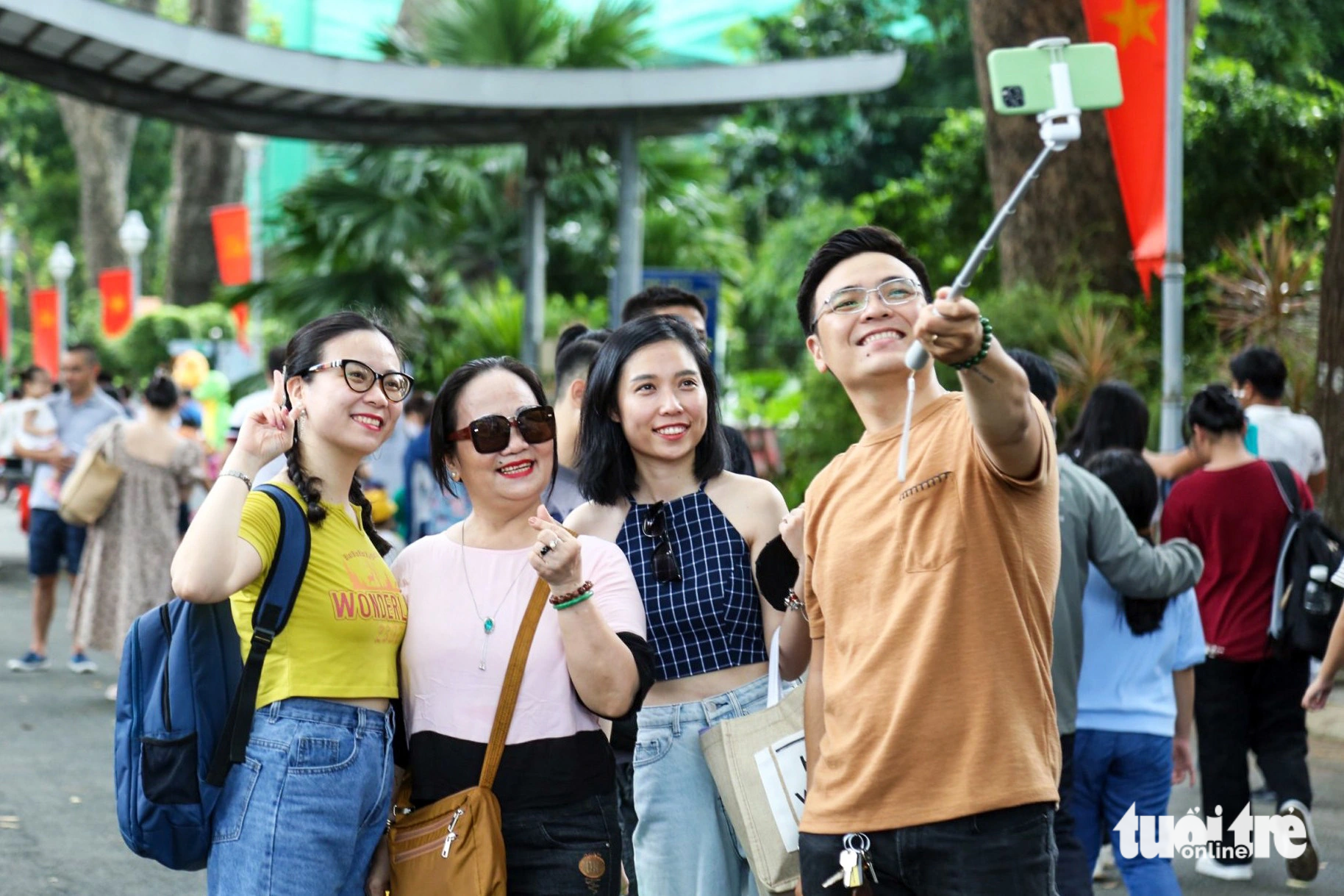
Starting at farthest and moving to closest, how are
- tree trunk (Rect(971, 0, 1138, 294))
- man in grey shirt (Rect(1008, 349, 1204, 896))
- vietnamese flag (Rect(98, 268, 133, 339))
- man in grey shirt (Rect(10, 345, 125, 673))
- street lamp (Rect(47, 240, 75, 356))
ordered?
vietnamese flag (Rect(98, 268, 133, 339)) → street lamp (Rect(47, 240, 75, 356)) → tree trunk (Rect(971, 0, 1138, 294)) → man in grey shirt (Rect(10, 345, 125, 673)) → man in grey shirt (Rect(1008, 349, 1204, 896))

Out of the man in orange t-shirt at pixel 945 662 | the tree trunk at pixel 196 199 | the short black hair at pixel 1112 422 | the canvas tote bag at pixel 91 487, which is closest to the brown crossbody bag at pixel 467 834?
the man in orange t-shirt at pixel 945 662

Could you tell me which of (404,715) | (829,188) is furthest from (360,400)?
(829,188)

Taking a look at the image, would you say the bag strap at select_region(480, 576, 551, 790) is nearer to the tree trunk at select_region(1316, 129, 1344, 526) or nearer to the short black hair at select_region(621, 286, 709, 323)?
the short black hair at select_region(621, 286, 709, 323)

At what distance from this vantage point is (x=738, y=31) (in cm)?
3159

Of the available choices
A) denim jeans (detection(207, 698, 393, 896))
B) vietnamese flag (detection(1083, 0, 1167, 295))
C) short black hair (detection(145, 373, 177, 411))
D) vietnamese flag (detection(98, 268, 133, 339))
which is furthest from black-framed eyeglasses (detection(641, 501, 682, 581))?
vietnamese flag (detection(98, 268, 133, 339))

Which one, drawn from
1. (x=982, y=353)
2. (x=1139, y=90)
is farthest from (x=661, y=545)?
(x=1139, y=90)

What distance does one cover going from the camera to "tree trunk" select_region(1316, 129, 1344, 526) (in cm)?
974

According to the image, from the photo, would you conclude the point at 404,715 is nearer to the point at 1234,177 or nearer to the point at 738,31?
the point at 1234,177

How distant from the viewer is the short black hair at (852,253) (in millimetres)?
3105

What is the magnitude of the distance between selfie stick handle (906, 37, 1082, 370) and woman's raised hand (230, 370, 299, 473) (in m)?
1.35

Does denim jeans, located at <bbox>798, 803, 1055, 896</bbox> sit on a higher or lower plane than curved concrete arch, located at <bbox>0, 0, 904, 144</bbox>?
lower

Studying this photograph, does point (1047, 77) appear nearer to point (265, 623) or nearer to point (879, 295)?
point (879, 295)

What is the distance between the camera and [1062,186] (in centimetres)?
1289

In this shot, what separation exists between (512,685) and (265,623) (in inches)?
19.2
